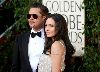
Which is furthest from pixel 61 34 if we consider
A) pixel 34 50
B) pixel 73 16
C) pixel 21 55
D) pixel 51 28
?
pixel 73 16

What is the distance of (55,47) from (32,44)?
2.87 feet

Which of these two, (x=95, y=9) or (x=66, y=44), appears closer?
(x=66, y=44)

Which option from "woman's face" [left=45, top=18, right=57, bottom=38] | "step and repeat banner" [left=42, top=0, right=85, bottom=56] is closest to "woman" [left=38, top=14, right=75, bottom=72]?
"woman's face" [left=45, top=18, right=57, bottom=38]

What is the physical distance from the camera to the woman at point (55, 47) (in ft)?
13.5

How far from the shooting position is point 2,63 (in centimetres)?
768

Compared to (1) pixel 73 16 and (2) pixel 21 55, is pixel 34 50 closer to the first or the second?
(2) pixel 21 55

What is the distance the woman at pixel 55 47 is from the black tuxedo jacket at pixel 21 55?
1.82 feet

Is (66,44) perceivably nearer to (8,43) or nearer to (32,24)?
(32,24)

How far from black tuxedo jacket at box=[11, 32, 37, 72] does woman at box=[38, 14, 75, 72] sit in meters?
0.55

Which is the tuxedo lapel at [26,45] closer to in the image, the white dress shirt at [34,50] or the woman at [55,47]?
the white dress shirt at [34,50]

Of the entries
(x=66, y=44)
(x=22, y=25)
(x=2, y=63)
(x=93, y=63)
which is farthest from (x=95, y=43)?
(x=66, y=44)

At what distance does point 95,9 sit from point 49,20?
253 cm

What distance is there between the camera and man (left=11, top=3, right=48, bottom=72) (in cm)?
489

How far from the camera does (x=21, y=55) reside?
5004 millimetres
